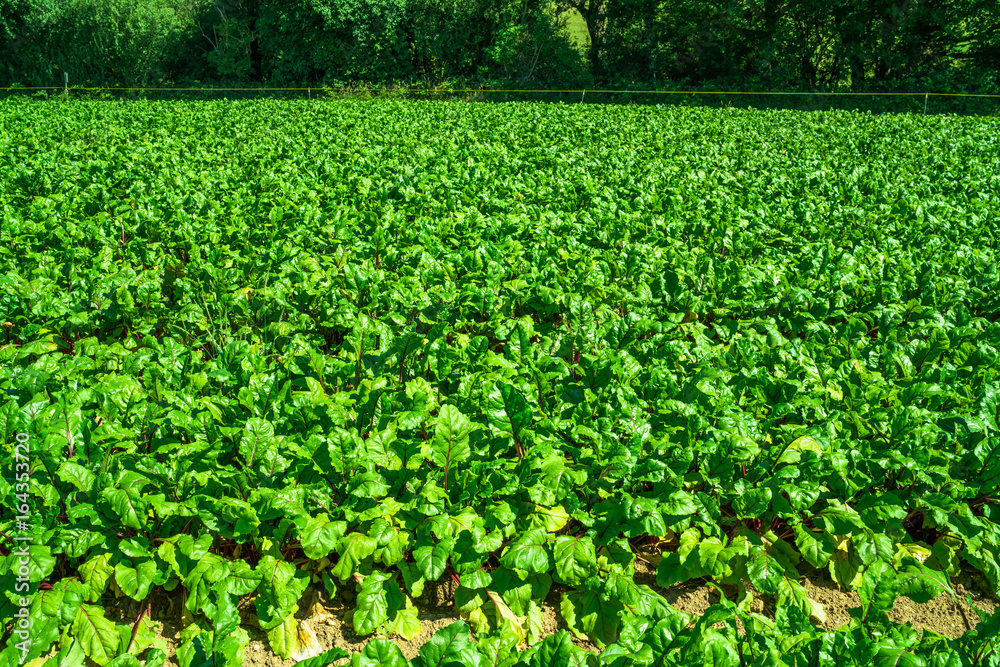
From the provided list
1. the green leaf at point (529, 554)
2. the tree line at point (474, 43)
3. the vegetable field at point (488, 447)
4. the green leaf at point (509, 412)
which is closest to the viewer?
the vegetable field at point (488, 447)

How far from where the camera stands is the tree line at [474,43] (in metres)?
37.4

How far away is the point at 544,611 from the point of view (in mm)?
2951

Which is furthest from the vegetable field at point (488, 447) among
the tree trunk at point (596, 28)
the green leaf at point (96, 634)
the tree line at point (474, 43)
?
the tree trunk at point (596, 28)

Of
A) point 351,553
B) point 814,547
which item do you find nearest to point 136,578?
point 351,553

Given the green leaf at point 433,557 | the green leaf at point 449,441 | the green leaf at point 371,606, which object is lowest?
the green leaf at point 371,606

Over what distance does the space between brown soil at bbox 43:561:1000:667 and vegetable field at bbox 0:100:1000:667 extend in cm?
3

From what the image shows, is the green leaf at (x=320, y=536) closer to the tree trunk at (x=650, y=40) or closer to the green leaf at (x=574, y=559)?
the green leaf at (x=574, y=559)

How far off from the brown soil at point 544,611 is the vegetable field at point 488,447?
0.08 feet

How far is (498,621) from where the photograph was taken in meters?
2.84

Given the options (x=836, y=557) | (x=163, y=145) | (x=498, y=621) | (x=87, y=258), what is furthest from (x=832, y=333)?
(x=163, y=145)

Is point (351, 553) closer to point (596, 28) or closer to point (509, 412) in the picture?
point (509, 412)

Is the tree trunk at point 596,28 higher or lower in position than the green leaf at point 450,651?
higher

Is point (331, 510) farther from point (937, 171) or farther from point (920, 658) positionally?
point (937, 171)

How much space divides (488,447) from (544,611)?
79 cm
